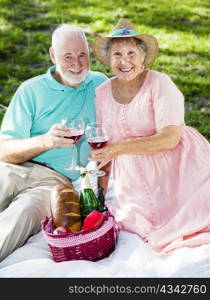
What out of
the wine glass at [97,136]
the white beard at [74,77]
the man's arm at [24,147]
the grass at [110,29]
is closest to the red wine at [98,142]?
the wine glass at [97,136]

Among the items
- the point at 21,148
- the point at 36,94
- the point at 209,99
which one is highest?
the point at 36,94

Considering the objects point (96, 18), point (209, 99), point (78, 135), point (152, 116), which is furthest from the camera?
point (96, 18)

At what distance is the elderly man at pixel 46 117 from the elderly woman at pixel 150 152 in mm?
304

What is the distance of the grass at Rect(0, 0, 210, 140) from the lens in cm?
667

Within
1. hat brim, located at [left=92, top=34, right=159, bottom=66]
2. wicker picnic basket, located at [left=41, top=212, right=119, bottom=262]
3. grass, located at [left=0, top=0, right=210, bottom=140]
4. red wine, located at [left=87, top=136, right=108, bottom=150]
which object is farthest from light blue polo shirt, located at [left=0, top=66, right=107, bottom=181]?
grass, located at [left=0, top=0, right=210, bottom=140]

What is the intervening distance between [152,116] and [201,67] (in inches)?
142

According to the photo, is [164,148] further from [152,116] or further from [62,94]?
[62,94]

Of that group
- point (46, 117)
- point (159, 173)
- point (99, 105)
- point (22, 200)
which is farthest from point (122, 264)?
point (46, 117)

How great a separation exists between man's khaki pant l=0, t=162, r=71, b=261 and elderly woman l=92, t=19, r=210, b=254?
0.51 meters

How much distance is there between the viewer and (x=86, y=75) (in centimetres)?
407

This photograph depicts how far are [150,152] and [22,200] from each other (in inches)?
35.0

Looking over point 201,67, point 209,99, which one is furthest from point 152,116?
point 201,67

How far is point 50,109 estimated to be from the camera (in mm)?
4141

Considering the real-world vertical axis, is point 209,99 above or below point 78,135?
below
